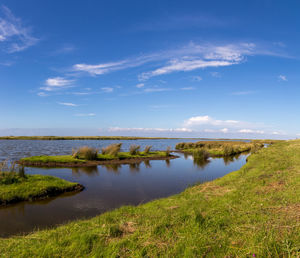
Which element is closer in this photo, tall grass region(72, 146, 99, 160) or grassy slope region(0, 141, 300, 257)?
grassy slope region(0, 141, 300, 257)

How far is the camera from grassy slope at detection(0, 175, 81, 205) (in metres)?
12.3

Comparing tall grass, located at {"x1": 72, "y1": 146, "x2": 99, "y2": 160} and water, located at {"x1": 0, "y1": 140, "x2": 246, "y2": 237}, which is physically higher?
tall grass, located at {"x1": 72, "y1": 146, "x2": 99, "y2": 160}

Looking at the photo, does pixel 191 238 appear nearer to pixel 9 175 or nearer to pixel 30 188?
pixel 30 188

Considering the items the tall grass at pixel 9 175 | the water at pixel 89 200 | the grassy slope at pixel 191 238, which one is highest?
the grassy slope at pixel 191 238

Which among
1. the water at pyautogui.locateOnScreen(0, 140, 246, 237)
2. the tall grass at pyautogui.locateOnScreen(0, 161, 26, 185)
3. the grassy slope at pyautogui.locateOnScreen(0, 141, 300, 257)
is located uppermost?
the grassy slope at pyautogui.locateOnScreen(0, 141, 300, 257)

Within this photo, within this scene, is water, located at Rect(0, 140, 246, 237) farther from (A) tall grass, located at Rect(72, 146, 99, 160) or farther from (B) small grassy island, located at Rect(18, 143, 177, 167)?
(A) tall grass, located at Rect(72, 146, 99, 160)

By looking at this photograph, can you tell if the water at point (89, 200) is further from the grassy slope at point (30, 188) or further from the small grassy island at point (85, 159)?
the small grassy island at point (85, 159)

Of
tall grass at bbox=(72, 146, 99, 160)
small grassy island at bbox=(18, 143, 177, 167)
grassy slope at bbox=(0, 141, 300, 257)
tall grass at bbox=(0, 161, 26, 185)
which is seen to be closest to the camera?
grassy slope at bbox=(0, 141, 300, 257)

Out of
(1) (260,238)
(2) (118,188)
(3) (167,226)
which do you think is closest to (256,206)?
(1) (260,238)

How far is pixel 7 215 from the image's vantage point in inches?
411

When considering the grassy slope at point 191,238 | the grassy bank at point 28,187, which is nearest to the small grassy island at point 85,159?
the grassy bank at point 28,187

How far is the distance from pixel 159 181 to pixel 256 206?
39.8ft

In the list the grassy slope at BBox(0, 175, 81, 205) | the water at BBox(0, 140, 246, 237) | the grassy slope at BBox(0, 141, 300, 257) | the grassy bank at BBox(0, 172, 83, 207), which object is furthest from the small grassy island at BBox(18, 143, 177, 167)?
the grassy slope at BBox(0, 141, 300, 257)

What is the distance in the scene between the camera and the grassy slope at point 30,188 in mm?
12330
